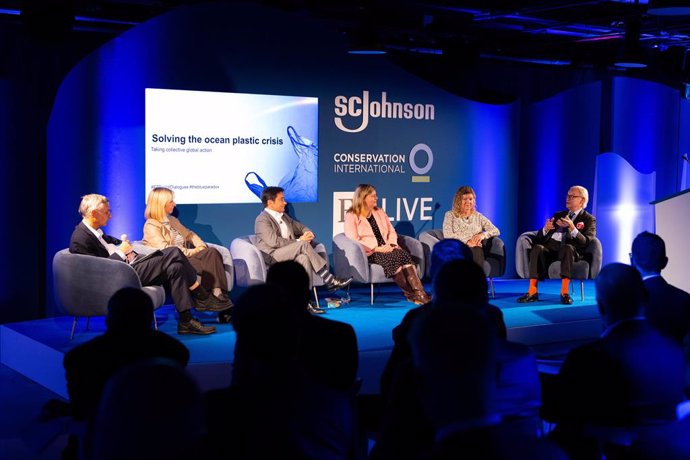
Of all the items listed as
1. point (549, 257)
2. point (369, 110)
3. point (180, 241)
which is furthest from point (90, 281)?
A: point (549, 257)

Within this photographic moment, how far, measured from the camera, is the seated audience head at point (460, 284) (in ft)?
9.41

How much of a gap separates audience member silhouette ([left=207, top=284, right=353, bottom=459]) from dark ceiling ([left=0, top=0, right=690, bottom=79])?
7.14 meters

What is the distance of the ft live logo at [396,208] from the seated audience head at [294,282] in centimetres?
662

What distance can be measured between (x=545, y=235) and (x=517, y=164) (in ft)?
7.69

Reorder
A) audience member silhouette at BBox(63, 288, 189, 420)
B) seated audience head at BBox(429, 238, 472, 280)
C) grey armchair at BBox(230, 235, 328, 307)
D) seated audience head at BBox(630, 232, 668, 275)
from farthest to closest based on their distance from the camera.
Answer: grey armchair at BBox(230, 235, 328, 307)
seated audience head at BBox(630, 232, 668, 275)
seated audience head at BBox(429, 238, 472, 280)
audience member silhouette at BBox(63, 288, 189, 420)

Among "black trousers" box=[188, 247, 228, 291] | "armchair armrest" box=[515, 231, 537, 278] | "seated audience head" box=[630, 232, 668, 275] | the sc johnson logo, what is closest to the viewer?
"seated audience head" box=[630, 232, 668, 275]

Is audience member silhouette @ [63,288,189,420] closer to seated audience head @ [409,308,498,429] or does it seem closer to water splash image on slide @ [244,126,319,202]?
seated audience head @ [409,308,498,429]

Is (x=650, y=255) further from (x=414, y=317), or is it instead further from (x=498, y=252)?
(x=498, y=252)

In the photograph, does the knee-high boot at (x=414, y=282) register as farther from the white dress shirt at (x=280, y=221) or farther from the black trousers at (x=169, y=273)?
the black trousers at (x=169, y=273)

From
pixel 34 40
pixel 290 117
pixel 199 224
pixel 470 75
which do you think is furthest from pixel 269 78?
pixel 470 75

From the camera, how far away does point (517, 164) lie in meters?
11.6

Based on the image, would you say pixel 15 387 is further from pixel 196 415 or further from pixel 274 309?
pixel 196 415

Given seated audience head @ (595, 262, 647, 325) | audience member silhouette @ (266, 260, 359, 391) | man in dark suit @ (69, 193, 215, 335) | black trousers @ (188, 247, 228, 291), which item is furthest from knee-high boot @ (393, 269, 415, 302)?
seated audience head @ (595, 262, 647, 325)

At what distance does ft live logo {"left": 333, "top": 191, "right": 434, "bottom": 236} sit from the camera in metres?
9.95
